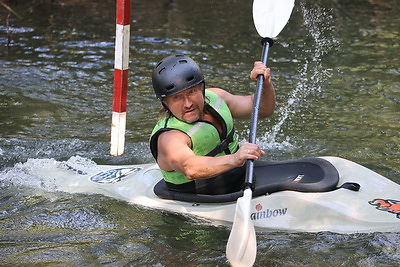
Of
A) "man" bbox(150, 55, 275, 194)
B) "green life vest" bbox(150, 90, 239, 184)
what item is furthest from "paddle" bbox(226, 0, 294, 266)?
"green life vest" bbox(150, 90, 239, 184)

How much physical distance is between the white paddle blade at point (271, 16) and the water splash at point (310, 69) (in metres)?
1.47

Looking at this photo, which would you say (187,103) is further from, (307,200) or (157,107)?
(157,107)

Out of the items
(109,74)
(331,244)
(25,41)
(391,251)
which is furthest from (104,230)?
(25,41)

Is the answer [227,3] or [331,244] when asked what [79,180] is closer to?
[331,244]

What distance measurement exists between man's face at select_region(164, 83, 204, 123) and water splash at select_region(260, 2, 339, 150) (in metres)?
2.16

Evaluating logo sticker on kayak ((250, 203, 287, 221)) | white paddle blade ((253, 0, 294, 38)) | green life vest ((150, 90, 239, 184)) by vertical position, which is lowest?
logo sticker on kayak ((250, 203, 287, 221))

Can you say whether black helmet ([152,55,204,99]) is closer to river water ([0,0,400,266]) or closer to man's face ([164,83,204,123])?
man's face ([164,83,204,123])

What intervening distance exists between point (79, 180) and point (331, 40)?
605 cm

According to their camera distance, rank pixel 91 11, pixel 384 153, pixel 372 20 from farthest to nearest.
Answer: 1. pixel 91 11
2. pixel 372 20
3. pixel 384 153

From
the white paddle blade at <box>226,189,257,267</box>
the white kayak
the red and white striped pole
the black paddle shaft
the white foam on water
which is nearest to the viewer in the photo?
the white paddle blade at <box>226,189,257,267</box>

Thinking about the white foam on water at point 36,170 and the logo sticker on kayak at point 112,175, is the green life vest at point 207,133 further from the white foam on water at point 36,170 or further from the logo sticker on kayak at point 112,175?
the white foam on water at point 36,170

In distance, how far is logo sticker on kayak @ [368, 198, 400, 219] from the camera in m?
3.82

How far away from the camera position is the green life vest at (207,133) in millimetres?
3965

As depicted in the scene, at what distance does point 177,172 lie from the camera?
13.6ft
